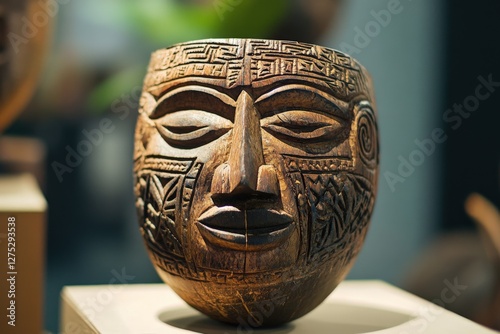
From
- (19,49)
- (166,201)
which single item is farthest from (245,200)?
(19,49)

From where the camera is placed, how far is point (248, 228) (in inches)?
63.0

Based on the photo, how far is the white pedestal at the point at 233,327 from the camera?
181 centimetres

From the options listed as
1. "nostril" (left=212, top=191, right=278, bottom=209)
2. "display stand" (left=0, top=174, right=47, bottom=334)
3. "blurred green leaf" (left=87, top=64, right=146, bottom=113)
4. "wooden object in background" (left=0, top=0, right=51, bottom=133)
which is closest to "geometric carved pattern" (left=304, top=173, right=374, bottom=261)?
"nostril" (left=212, top=191, right=278, bottom=209)

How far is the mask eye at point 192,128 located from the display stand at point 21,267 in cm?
62

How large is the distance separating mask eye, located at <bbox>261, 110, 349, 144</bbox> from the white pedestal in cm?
53

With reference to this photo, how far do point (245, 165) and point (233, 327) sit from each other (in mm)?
512

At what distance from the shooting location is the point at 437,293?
2.85 meters

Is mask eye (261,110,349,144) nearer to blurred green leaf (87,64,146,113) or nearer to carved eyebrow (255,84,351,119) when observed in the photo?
carved eyebrow (255,84,351,119)

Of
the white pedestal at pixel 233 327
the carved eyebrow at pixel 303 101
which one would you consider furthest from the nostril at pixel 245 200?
the white pedestal at pixel 233 327

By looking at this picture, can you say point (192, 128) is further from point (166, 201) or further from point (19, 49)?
point (19, 49)

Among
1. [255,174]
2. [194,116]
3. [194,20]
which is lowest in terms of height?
[255,174]

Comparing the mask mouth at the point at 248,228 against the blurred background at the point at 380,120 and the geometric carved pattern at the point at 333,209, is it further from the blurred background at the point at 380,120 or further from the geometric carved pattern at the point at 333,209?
the blurred background at the point at 380,120

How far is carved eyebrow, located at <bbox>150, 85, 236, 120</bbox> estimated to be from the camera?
65.1 inches

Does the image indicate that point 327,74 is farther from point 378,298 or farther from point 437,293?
point 437,293
